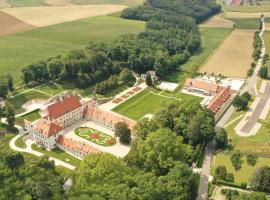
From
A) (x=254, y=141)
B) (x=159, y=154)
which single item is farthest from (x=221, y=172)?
(x=254, y=141)

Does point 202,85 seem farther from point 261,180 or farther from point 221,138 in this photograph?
point 261,180

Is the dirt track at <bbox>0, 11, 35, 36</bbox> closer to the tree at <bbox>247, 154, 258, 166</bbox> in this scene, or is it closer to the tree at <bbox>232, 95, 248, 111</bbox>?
the tree at <bbox>232, 95, 248, 111</bbox>

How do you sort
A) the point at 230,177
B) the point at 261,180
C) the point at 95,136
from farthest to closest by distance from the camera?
the point at 95,136, the point at 230,177, the point at 261,180

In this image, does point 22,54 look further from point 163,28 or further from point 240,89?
point 240,89

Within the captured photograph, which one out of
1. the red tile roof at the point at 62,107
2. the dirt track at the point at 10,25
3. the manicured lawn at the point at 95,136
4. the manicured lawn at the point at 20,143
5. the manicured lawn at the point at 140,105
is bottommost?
the manicured lawn at the point at 20,143

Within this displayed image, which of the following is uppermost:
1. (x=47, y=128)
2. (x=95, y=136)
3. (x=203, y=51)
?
(x=47, y=128)

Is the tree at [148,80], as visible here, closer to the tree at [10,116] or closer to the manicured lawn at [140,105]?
the manicured lawn at [140,105]

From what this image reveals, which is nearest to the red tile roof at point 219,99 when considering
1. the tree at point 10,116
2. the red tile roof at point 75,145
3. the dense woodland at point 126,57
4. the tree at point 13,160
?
the dense woodland at point 126,57
